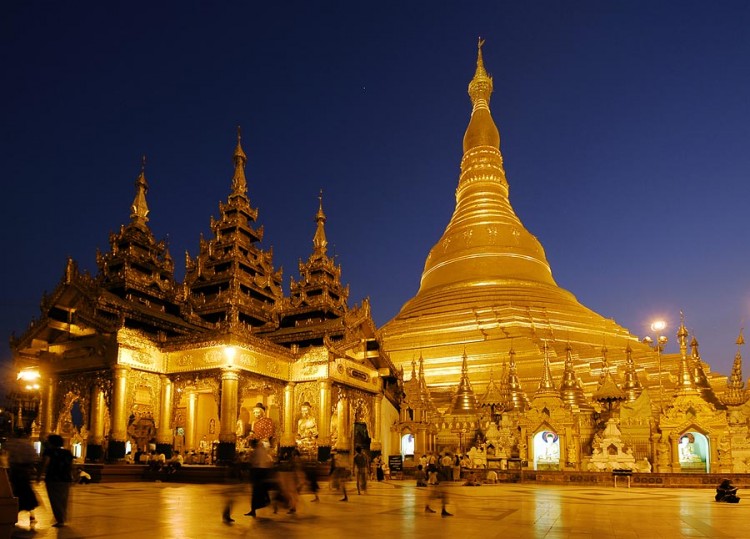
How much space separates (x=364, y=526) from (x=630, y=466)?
1992 cm

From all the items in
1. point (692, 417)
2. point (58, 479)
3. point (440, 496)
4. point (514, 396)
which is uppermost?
point (514, 396)

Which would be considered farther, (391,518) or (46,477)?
(391,518)

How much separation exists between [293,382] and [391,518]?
17196mm

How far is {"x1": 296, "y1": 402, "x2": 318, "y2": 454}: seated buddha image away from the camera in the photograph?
1079 inches

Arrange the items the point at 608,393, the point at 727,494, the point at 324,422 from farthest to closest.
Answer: the point at 608,393, the point at 324,422, the point at 727,494

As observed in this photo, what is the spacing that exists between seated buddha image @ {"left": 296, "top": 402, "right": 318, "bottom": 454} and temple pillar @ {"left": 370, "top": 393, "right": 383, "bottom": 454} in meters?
4.50

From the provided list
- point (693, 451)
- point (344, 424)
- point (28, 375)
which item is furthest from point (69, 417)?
point (693, 451)

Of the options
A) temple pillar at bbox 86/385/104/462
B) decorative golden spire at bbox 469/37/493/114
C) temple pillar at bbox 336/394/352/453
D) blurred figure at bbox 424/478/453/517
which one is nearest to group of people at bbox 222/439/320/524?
blurred figure at bbox 424/478/453/517

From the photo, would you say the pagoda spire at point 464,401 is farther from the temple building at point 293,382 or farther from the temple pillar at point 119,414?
the temple pillar at point 119,414

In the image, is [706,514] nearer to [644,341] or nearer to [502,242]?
[644,341]

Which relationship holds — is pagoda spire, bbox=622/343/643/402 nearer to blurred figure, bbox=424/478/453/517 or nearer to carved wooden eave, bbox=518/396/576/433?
carved wooden eave, bbox=518/396/576/433

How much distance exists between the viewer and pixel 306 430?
90.9ft

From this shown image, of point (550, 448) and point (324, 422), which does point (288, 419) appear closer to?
point (324, 422)

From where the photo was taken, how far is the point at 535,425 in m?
30.0
